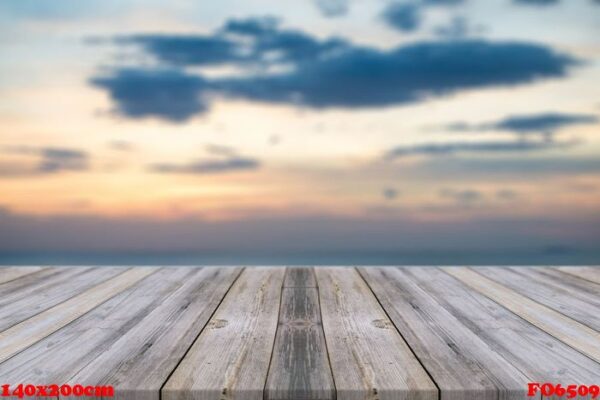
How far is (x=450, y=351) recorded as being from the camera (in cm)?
154

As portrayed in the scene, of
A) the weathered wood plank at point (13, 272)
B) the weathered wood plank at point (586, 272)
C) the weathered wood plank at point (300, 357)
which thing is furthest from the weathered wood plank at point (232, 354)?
the weathered wood plank at point (586, 272)

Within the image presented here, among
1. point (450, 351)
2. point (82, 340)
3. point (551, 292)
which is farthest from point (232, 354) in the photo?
point (551, 292)

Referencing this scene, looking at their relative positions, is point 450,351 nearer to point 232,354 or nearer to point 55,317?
point 232,354

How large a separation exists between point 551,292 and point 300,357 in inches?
62.0

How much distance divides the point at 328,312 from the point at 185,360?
2.28ft

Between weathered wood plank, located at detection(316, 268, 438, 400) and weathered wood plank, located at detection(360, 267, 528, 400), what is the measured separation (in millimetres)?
40

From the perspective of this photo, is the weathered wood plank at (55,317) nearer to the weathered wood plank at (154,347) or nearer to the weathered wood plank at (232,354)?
the weathered wood plank at (154,347)

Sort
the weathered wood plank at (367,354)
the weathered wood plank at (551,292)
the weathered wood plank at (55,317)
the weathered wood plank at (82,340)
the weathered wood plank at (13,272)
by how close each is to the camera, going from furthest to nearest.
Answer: the weathered wood plank at (13,272)
the weathered wood plank at (551,292)
the weathered wood plank at (55,317)
the weathered wood plank at (82,340)
the weathered wood plank at (367,354)

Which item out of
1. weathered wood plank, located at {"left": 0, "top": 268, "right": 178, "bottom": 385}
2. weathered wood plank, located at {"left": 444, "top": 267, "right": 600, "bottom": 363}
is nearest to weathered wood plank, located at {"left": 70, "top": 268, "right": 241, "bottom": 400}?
weathered wood plank, located at {"left": 0, "top": 268, "right": 178, "bottom": 385}

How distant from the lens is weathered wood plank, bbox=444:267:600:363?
1683 mm

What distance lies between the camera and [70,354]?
5.04ft

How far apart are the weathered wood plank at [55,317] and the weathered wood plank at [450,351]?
1.21 meters

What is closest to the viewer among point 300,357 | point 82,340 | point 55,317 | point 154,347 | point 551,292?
point 300,357

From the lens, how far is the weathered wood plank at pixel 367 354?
125cm
